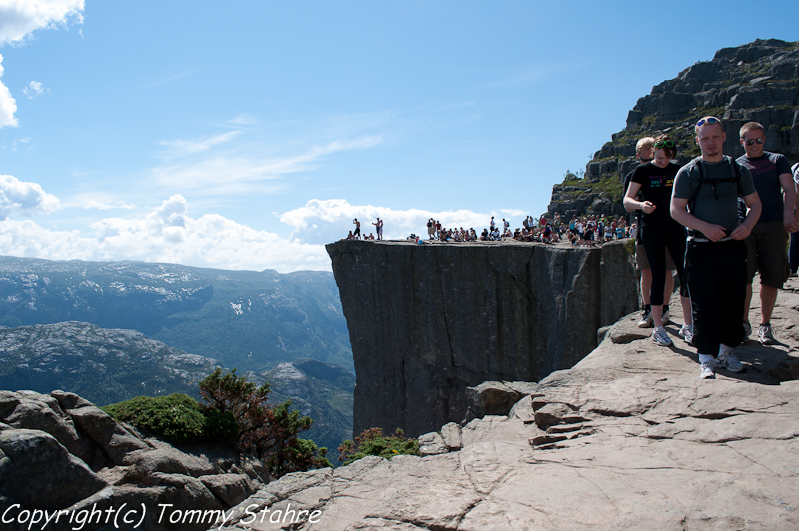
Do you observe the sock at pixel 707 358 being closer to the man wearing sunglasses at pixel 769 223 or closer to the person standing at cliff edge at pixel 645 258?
the man wearing sunglasses at pixel 769 223

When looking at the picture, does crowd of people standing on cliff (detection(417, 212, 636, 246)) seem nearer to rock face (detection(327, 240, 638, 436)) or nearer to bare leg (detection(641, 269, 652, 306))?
rock face (detection(327, 240, 638, 436))

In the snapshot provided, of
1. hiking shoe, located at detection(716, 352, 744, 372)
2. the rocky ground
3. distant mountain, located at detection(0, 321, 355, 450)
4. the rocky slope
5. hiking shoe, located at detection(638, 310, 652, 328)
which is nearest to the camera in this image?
the rocky ground

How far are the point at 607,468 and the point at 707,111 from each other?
208 feet

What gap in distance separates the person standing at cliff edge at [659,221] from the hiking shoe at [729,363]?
1.36m

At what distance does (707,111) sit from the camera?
54875 millimetres

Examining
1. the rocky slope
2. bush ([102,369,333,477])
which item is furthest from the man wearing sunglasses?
the rocky slope

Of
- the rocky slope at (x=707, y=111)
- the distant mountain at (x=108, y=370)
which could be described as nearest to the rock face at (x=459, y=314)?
the rocky slope at (x=707, y=111)

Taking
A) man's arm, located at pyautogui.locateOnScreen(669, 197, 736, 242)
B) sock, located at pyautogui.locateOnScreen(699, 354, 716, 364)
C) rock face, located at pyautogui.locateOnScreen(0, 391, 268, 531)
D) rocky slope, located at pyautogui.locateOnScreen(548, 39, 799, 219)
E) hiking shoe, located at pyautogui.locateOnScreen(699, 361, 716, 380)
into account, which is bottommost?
rock face, located at pyautogui.locateOnScreen(0, 391, 268, 531)

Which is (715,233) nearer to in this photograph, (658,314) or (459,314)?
(658,314)

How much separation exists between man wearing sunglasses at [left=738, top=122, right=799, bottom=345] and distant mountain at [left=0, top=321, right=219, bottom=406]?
164 metres

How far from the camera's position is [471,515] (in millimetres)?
3629

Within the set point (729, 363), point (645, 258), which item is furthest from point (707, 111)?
point (729, 363)

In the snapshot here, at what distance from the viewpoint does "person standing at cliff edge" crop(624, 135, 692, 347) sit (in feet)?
23.7

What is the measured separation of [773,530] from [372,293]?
28187mm
